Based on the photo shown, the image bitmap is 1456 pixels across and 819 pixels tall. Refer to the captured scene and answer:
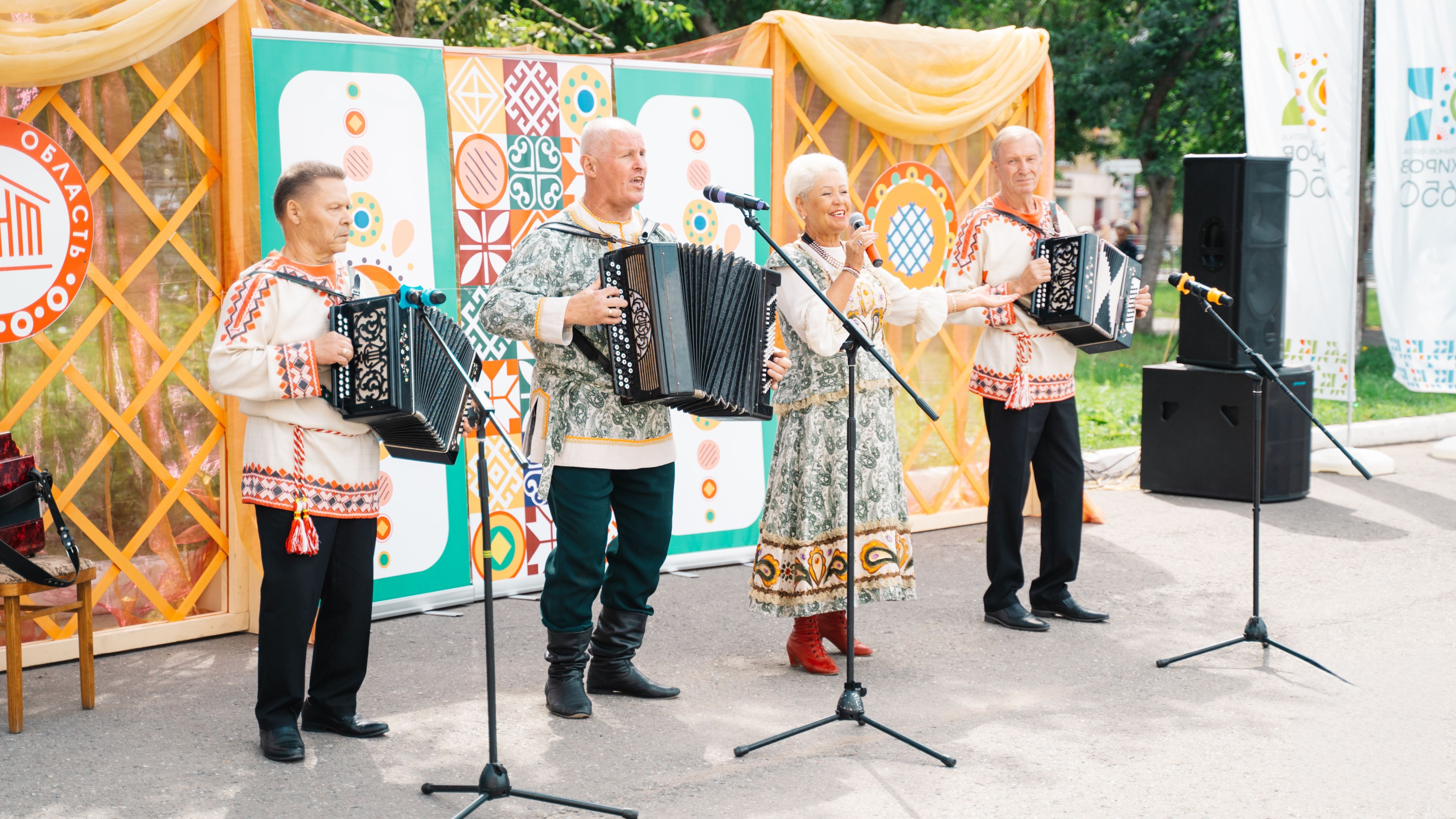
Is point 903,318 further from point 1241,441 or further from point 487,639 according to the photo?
point 1241,441

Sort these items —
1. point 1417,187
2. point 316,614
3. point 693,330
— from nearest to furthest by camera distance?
point 693,330, point 316,614, point 1417,187

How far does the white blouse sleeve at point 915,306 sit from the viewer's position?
4191mm

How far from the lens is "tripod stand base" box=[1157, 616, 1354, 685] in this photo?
423cm

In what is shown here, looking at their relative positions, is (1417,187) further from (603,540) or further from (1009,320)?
(603,540)

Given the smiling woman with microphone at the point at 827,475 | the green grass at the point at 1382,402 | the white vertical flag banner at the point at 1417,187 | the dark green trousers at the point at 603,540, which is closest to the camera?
the dark green trousers at the point at 603,540

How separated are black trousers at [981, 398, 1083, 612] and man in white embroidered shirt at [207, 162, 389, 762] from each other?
2243 mm

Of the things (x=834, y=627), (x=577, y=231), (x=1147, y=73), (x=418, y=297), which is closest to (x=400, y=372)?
(x=418, y=297)

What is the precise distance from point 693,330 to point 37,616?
2124 mm

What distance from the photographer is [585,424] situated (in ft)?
12.0

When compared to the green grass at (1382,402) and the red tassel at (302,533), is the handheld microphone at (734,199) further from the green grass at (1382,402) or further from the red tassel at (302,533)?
the green grass at (1382,402)

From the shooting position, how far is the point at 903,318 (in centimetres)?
424

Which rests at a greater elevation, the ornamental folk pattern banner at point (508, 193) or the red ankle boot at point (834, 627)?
the ornamental folk pattern banner at point (508, 193)

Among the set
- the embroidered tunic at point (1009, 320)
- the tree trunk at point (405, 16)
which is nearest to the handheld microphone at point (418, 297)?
the embroidered tunic at point (1009, 320)

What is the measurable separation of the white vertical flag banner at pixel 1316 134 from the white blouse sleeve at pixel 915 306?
383 cm
